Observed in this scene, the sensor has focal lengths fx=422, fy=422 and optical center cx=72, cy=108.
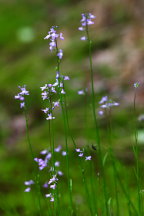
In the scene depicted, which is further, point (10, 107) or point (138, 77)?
point (10, 107)

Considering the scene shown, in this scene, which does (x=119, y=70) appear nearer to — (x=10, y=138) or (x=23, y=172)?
(x=10, y=138)

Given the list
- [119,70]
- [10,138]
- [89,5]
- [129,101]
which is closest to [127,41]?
[119,70]

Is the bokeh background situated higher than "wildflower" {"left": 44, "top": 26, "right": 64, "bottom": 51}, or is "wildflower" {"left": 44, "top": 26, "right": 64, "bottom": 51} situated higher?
the bokeh background

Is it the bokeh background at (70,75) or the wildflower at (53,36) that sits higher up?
the bokeh background at (70,75)

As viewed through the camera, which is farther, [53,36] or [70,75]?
[70,75]

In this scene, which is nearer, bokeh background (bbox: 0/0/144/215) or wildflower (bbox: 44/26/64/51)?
wildflower (bbox: 44/26/64/51)

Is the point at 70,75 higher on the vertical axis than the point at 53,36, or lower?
higher

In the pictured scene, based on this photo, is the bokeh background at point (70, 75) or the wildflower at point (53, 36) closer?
the wildflower at point (53, 36)

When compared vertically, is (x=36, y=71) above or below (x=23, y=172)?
above
